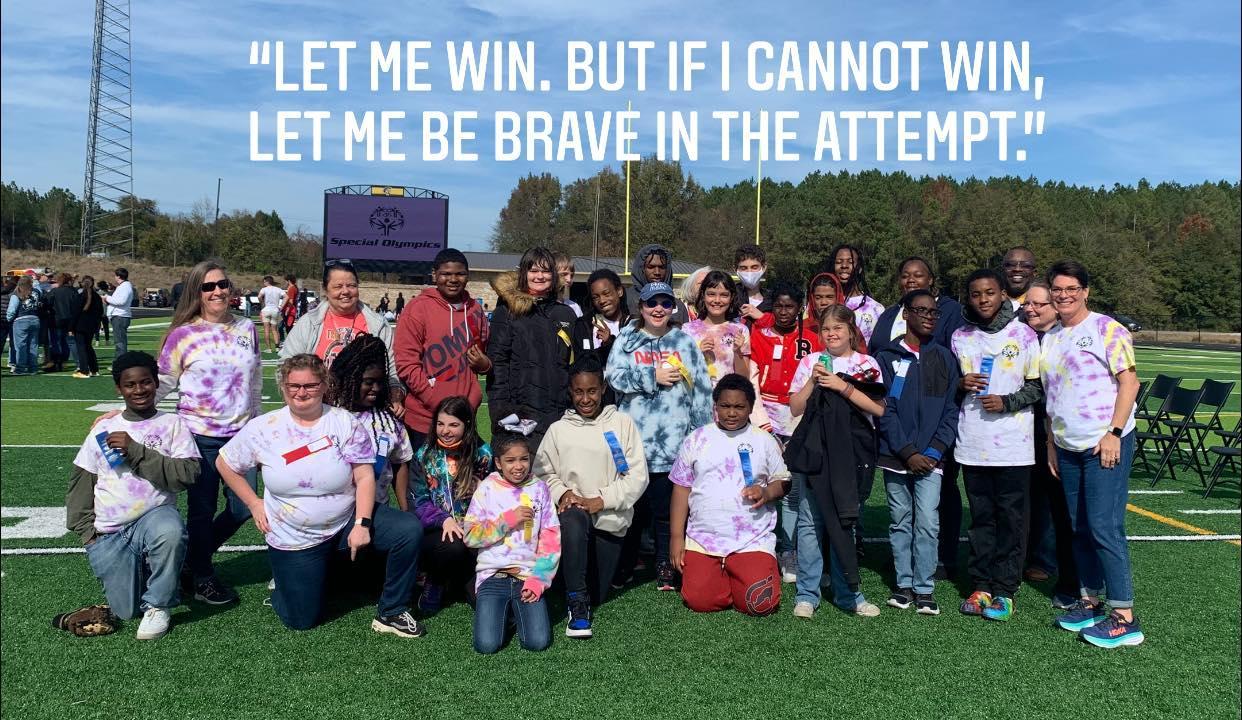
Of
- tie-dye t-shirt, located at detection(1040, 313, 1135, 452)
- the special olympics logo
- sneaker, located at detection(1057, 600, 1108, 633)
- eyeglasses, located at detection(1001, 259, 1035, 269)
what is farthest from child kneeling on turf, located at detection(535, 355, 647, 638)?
the special olympics logo

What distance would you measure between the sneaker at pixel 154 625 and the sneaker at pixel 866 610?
3.40 meters

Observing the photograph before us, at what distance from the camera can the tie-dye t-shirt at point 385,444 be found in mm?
4453

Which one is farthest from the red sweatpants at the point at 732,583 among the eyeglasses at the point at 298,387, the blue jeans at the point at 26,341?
the blue jeans at the point at 26,341

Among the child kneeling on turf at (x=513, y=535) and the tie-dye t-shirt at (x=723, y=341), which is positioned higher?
the tie-dye t-shirt at (x=723, y=341)

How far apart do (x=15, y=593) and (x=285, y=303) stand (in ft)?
61.1

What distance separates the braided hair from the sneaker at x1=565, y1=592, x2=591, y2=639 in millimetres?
1227

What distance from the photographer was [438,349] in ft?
16.4

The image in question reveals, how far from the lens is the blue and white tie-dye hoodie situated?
5012mm

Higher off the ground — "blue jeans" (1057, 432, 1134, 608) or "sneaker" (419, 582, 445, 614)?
"blue jeans" (1057, 432, 1134, 608)

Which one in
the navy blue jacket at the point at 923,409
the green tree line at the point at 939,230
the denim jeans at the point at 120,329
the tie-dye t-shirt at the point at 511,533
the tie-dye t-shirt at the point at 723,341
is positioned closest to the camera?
the tie-dye t-shirt at the point at 511,533

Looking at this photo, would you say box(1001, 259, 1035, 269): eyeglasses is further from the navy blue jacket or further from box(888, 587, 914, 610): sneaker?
box(888, 587, 914, 610): sneaker

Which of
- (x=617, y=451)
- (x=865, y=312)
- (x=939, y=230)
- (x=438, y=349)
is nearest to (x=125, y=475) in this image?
(x=438, y=349)

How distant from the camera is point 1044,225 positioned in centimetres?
Answer: 6300

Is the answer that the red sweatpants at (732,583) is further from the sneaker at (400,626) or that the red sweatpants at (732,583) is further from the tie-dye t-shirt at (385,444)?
the tie-dye t-shirt at (385,444)
